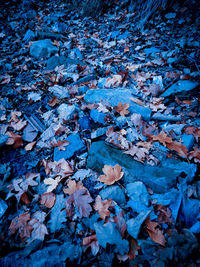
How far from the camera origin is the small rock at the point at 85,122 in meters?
2.52

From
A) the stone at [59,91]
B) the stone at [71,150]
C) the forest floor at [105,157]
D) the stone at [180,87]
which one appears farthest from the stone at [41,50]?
the stone at [180,87]

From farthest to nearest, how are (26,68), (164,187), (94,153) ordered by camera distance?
(26,68) < (94,153) < (164,187)

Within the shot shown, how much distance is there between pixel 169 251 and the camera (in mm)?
1230

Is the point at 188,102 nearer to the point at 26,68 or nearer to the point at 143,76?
the point at 143,76

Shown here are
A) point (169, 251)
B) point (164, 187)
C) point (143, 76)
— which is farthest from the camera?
point (143, 76)

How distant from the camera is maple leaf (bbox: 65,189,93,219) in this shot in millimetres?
1647

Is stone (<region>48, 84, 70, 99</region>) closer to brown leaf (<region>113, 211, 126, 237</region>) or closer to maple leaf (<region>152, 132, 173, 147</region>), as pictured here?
maple leaf (<region>152, 132, 173, 147</region>)

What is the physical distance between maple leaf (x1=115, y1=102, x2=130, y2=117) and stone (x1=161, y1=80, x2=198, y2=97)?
94 centimetres

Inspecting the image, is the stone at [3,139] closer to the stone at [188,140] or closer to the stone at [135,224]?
the stone at [135,224]

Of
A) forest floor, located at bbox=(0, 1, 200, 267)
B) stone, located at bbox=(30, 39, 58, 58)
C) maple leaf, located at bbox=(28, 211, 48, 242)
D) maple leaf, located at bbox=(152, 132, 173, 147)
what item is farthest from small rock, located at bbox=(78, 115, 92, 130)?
stone, located at bbox=(30, 39, 58, 58)

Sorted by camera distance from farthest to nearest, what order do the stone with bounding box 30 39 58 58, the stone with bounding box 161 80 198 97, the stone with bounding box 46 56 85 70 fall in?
the stone with bounding box 30 39 58 58 → the stone with bounding box 46 56 85 70 → the stone with bounding box 161 80 198 97

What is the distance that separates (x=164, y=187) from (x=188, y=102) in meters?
1.82

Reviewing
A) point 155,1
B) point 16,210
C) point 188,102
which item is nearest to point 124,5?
point 155,1

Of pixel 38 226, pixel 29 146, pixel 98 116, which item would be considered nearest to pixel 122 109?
pixel 98 116
